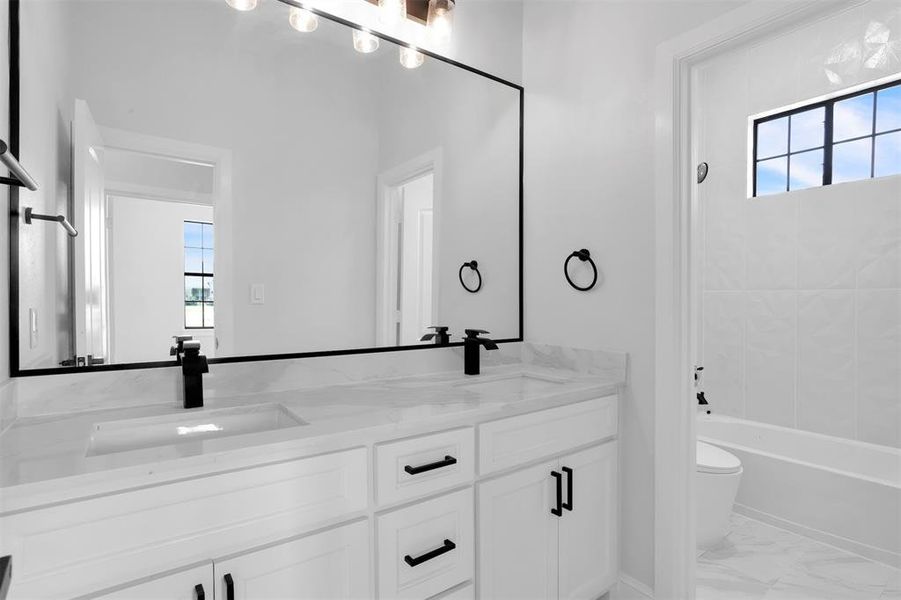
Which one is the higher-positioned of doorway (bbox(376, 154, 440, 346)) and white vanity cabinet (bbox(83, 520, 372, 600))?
doorway (bbox(376, 154, 440, 346))

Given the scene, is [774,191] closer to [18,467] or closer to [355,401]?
[355,401]

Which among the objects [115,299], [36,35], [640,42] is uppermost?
[640,42]

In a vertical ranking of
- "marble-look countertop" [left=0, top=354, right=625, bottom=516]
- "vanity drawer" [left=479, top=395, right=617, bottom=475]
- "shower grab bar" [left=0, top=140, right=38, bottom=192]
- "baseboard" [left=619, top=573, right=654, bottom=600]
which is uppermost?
"shower grab bar" [left=0, top=140, right=38, bottom=192]

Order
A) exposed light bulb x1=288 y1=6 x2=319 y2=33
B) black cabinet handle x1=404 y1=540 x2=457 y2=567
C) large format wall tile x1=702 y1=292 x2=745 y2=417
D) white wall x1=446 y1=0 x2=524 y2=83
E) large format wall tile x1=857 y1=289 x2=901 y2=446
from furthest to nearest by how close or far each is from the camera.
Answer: large format wall tile x1=702 y1=292 x2=745 y2=417
large format wall tile x1=857 y1=289 x2=901 y2=446
white wall x1=446 y1=0 x2=524 y2=83
exposed light bulb x1=288 y1=6 x2=319 y2=33
black cabinet handle x1=404 y1=540 x2=457 y2=567

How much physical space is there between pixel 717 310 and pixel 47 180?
3.47 m

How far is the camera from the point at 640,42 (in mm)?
1727

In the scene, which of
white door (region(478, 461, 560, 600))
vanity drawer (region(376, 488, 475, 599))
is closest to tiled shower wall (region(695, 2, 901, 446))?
white door (region(478, 461, 560, 600))

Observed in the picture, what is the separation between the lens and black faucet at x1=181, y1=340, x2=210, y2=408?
1296 millimetres

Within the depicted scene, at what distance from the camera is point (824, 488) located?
2303 mm

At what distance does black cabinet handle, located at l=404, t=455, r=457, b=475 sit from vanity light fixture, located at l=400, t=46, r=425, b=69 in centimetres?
146

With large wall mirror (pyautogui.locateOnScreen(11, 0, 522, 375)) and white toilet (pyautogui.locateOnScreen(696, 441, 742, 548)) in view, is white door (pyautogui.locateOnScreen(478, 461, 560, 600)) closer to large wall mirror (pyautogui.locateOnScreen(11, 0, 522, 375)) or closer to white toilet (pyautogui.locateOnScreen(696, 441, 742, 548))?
large wall mirror (pyautogui.locateOnScreen(11, 0, 522, 375))

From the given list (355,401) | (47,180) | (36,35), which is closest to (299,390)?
(355,401)

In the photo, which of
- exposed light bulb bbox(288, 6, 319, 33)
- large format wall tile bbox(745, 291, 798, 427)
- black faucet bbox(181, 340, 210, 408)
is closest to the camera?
black faucet bbox(181, 340, 210, 408)

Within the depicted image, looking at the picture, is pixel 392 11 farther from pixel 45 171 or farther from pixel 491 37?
pixel 45 171
